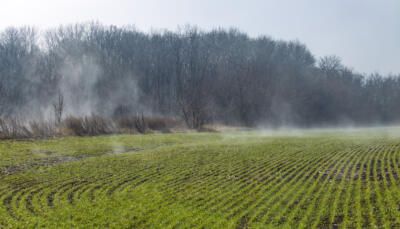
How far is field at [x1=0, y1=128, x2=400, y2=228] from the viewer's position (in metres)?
8.76

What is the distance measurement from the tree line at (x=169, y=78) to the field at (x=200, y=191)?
3907 centimetres

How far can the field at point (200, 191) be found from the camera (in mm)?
8758

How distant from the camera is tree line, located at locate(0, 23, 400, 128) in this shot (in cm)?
6725

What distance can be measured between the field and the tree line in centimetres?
3907

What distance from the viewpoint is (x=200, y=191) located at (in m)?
11.7

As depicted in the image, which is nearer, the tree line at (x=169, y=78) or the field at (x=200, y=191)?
the field at (x=200, y=191)

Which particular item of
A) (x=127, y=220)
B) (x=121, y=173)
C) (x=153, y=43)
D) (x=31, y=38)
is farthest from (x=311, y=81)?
(x=127, y=220)

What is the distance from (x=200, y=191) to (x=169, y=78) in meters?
68.1

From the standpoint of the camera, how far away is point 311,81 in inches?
3398

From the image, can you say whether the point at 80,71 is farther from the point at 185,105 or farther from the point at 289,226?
the point at 289,226

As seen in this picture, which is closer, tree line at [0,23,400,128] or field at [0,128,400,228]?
field at [0,128,400,228]

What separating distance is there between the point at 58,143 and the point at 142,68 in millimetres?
55466

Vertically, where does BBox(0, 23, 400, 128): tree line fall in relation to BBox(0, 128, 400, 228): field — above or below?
above

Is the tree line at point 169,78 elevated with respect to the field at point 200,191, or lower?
elevated
